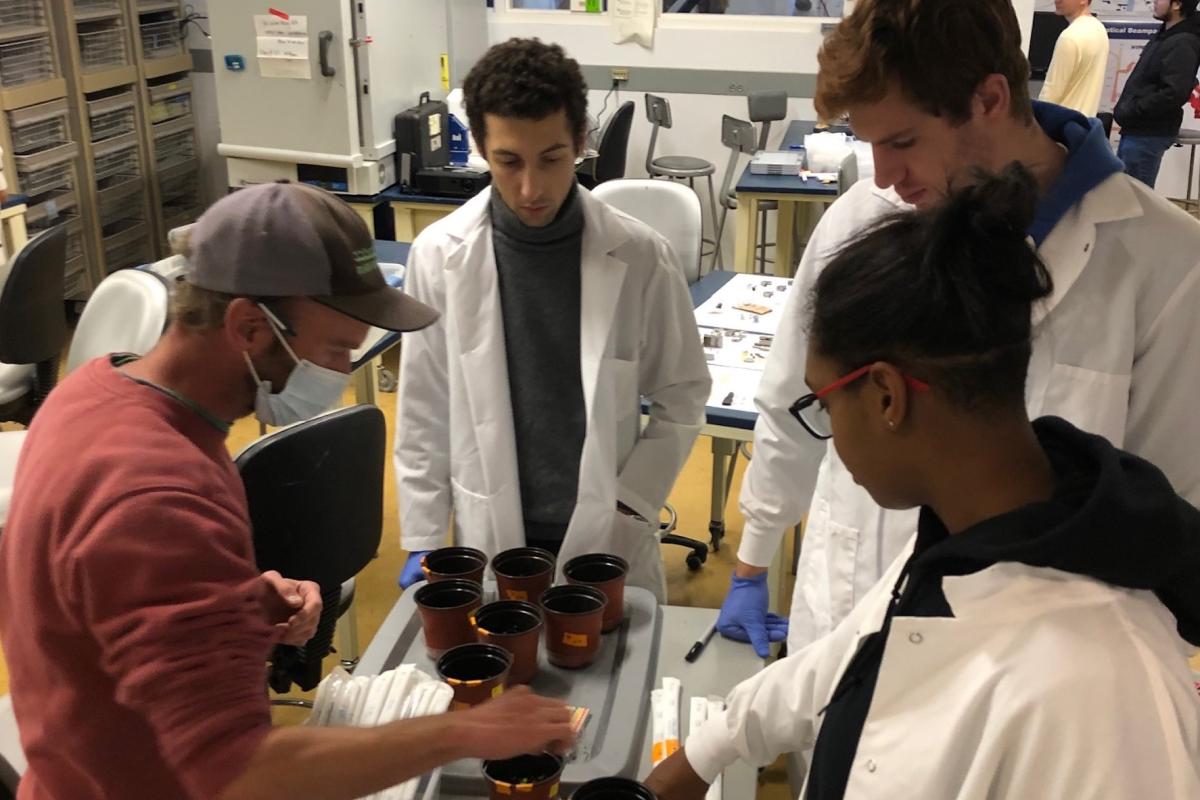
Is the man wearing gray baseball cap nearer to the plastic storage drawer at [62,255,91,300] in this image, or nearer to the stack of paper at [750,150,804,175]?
the stack of paper at [750,150,804,175]

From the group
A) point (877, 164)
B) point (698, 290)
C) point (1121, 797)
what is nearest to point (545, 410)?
point (877, 164)

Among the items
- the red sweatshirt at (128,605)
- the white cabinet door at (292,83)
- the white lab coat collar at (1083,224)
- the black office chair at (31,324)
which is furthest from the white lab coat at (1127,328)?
the white cabinet door at (292,83)

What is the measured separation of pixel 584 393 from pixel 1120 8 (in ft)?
19.7

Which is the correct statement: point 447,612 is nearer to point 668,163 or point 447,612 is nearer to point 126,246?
point 668,163

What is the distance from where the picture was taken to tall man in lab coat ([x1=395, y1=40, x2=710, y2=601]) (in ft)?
5.53

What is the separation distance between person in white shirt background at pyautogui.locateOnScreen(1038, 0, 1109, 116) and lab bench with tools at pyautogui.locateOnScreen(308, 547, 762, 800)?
14.9ft

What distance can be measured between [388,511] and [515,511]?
6.21 ft

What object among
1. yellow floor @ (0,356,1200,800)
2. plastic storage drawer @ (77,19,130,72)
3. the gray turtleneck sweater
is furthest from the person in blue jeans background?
plastic storage drawer @ (77,19,130,72)

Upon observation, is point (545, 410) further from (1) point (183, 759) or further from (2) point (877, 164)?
(1) point (183, 759)

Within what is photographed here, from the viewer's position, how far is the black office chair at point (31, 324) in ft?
9.18

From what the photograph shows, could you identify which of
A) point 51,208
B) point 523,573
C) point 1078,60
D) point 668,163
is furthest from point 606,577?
point 1078,60

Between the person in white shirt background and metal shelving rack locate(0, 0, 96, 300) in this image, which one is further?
the person in white shirt background

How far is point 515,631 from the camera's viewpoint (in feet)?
4.30

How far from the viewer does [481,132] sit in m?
1.71
